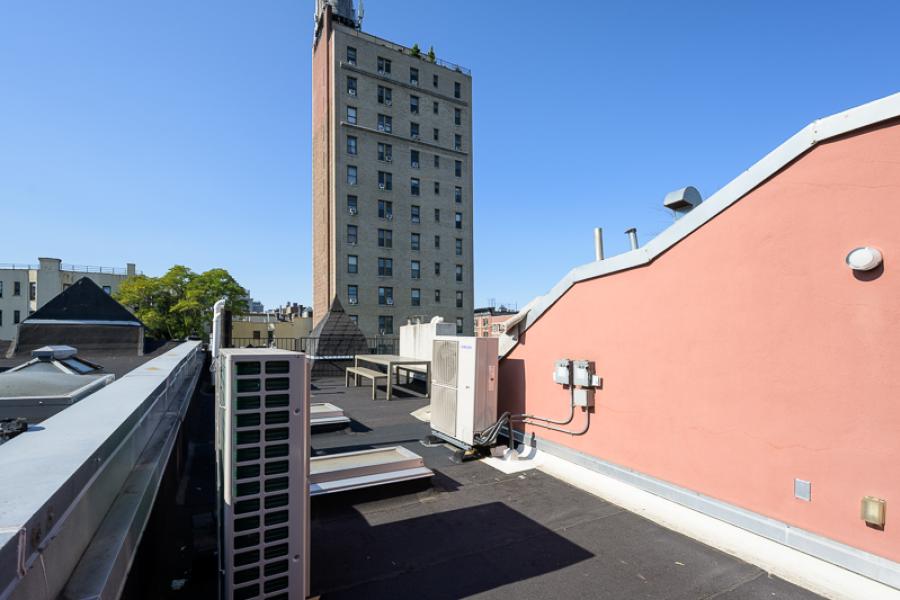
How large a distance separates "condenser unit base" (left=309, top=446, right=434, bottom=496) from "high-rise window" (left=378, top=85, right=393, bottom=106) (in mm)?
35171

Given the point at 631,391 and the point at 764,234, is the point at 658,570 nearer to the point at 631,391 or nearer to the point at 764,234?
the point at 631,391

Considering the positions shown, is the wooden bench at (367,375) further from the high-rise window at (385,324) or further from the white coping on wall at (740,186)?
the high-rise window at (385,324)

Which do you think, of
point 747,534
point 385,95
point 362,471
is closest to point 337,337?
point 362,471

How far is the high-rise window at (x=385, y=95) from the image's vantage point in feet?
115

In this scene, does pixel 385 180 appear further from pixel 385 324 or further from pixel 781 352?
pixel 781 352

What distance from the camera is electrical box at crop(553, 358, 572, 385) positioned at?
5.62m

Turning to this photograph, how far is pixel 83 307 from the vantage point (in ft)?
46.6

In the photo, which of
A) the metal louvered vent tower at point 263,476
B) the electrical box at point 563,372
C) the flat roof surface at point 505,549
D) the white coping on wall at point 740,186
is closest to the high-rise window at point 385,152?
the white coping on wall at point 740,186

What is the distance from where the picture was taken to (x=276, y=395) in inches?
105

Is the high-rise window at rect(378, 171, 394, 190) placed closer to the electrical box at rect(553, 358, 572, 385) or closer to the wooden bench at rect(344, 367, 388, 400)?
the wooden bench at rect(344, 367, 388, 400)

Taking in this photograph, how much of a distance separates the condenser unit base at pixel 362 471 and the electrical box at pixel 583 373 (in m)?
2.24

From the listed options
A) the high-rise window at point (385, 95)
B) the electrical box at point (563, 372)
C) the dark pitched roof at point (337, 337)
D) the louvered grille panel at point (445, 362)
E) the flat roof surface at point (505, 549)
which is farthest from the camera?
the high-rise window at point (385, 95)

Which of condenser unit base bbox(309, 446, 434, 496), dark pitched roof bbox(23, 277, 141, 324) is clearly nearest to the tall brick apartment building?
dark pitched roof bbox(23, 277, 141, 324)

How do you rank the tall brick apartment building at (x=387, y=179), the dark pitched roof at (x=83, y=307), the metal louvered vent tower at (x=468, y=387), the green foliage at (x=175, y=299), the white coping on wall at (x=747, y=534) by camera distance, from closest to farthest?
the white coping on wall at (x=747, y=534) < the metal louvered vent tower at (x=468, y=387) < the dark pitched roof at (x=83, y=307) < the tall brick apartment building at (x=387, y=179) < the green foliage at (x=175, y=299)
